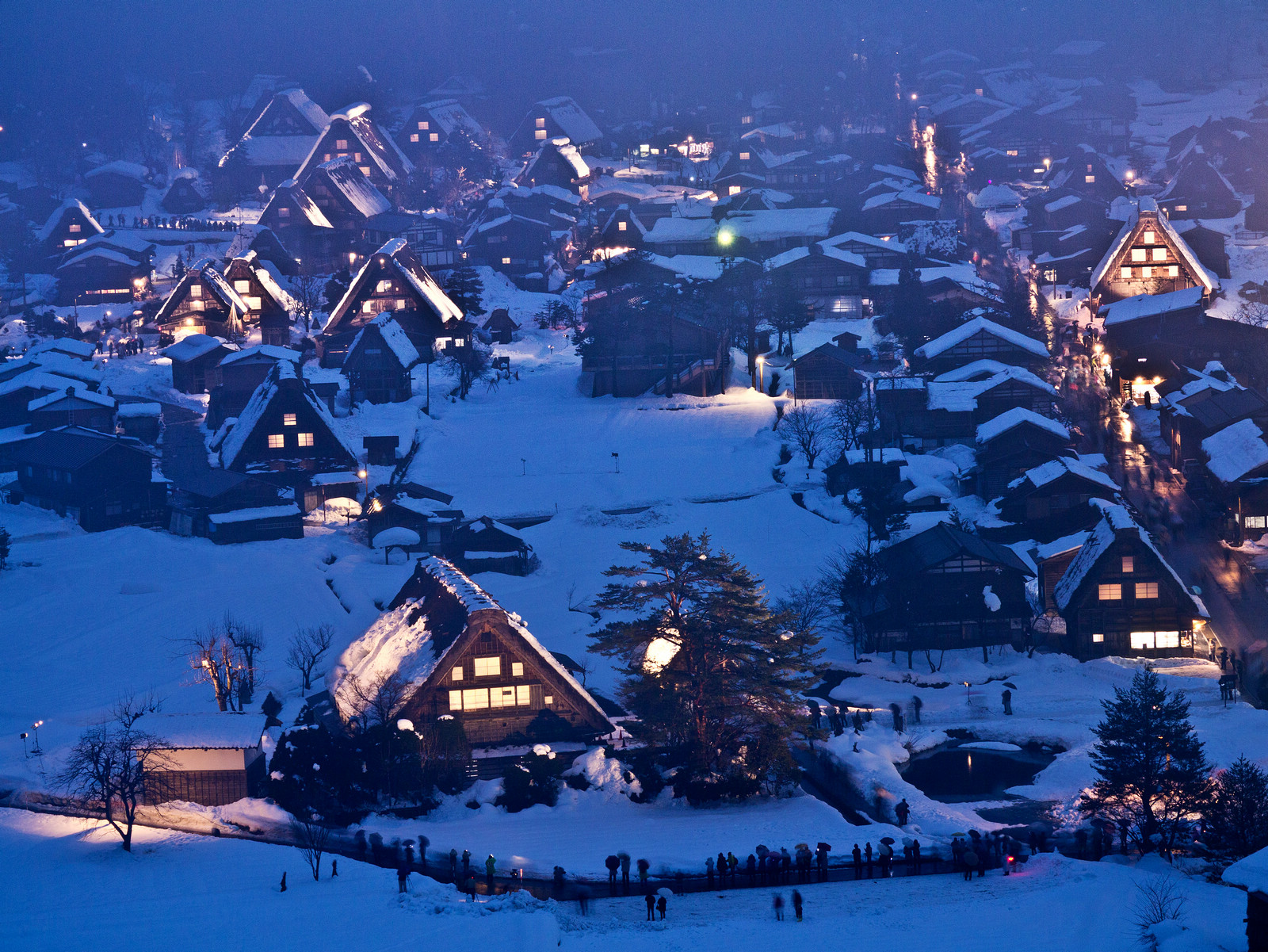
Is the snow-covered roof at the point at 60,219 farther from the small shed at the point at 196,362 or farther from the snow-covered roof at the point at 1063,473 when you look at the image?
the snow-covered roof at the point at 1063,473

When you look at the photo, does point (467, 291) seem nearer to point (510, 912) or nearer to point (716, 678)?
point (716, 678)

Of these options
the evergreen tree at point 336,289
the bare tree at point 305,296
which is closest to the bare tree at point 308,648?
the bare tree at point 305,296

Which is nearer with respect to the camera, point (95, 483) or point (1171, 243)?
point (95, 483)

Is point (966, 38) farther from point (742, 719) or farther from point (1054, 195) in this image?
point (742, 719)

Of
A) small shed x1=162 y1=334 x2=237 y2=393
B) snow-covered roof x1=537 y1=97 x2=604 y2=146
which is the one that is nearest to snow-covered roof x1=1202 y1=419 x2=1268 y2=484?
small shed x1=162 y1=334 x2=237 y2=393

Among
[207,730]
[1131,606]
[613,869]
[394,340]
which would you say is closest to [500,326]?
[394,340]

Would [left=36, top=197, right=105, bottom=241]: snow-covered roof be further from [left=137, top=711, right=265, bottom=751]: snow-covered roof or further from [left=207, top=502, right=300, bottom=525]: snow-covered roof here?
[left=137, top=711, right=265, bottom=751]: snow-covered roof

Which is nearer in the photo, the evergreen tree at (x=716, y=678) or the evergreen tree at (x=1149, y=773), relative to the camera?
the evergreen tree at (x=1149, y=773)
